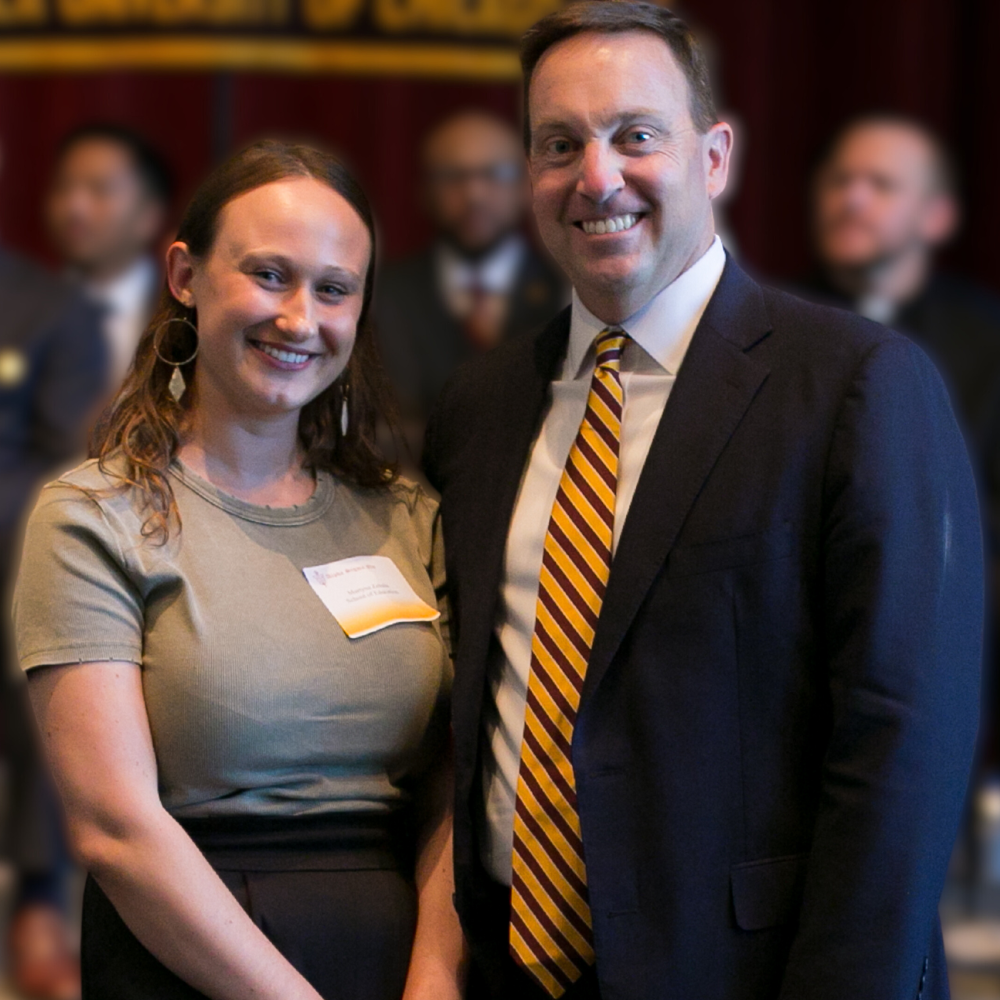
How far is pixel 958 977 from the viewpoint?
3250 mm

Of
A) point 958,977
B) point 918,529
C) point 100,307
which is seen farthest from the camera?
point 100,307

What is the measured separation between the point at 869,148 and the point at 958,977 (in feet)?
6.71

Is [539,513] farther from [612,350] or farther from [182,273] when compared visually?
[182,273]

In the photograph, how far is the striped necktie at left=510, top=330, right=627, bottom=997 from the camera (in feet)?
5.03

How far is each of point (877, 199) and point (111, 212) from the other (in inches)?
80.3

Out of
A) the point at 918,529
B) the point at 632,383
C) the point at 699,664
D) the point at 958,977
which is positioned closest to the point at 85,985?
the point at 699,664

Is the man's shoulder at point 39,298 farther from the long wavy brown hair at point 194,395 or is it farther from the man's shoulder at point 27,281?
the long wavy brown hair at point 194,395

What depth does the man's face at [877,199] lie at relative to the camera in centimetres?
379

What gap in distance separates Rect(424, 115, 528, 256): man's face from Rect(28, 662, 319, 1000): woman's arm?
267 centimetres

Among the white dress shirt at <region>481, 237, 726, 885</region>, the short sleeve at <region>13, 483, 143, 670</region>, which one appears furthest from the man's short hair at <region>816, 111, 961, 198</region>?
the short sleeve at <region>13, 483, 143, 670</region>

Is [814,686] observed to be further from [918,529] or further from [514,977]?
[514,977]

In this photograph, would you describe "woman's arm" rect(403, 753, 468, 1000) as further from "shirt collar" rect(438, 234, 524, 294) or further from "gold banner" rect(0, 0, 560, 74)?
"gold banner" rect(0, 0, 560, 74)

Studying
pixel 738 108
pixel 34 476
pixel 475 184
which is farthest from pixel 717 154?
pixel 738 108

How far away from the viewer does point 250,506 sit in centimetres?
168
